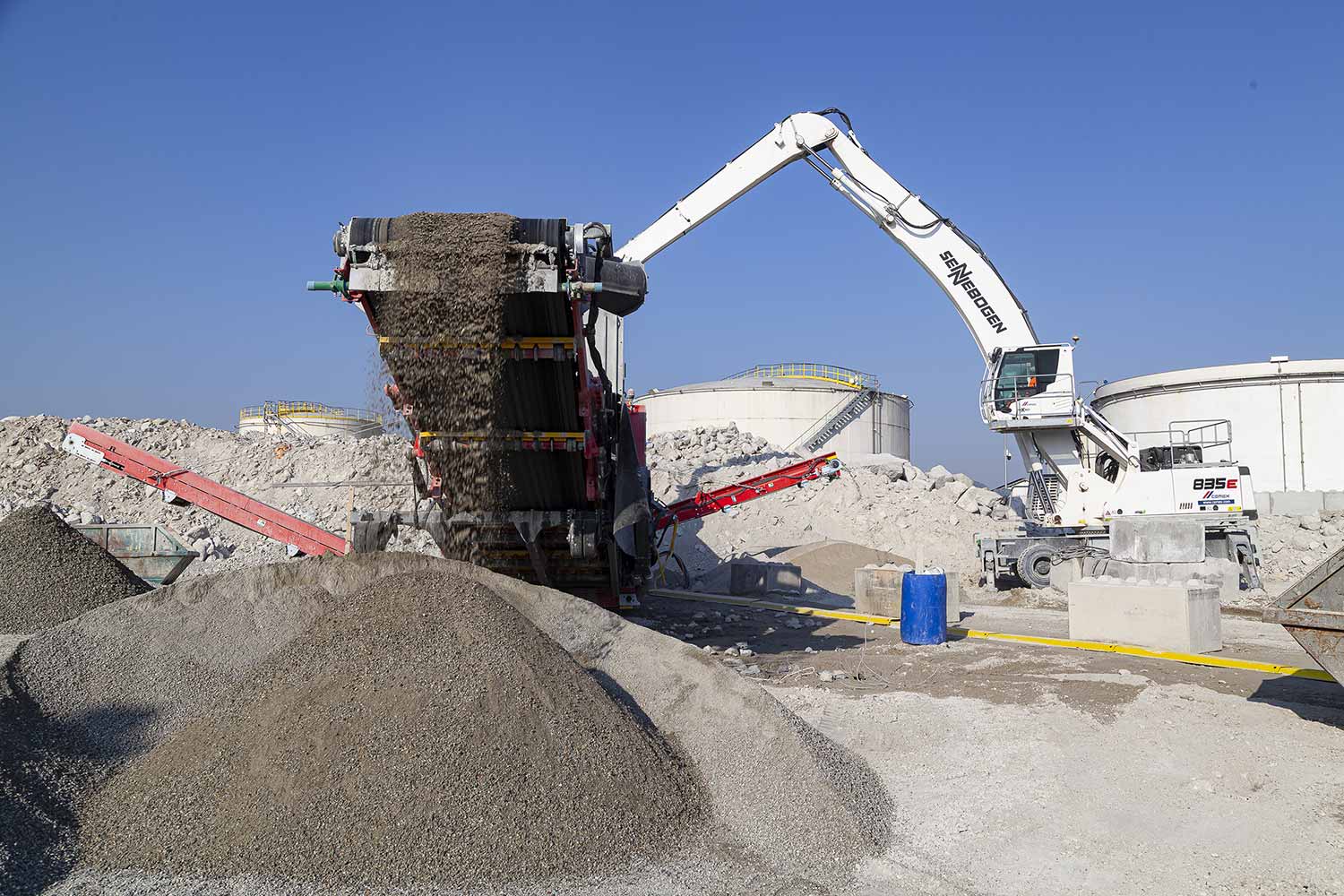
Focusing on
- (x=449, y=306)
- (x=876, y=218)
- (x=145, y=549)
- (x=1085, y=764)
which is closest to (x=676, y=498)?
(x=876, y=218)

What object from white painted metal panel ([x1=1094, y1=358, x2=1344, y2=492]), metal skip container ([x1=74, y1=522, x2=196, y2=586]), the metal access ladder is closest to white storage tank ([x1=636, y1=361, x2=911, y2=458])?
the metal access ladder

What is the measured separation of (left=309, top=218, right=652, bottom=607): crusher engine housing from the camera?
6.07 m

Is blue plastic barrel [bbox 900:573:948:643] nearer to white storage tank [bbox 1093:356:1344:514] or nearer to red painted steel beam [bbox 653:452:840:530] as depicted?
red painted steel beam [bbox 653:452:840:530]

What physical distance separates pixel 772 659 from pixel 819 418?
1867 cm

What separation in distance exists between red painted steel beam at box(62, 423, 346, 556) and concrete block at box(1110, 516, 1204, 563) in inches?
407

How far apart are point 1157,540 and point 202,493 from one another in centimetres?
1190

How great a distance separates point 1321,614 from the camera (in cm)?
559

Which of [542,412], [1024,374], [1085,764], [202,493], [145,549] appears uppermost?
[1024,374]

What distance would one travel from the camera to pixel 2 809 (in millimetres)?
3682

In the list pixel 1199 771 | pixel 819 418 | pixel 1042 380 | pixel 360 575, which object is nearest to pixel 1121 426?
pixel 819 418

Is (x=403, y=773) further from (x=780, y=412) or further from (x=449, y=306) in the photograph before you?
(x=780, y=412)

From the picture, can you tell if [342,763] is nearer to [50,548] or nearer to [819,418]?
[50,548]

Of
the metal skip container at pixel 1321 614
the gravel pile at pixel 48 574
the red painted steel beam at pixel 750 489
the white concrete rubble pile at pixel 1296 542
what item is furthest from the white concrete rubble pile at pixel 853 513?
the metal skip container at pixel 1321 614

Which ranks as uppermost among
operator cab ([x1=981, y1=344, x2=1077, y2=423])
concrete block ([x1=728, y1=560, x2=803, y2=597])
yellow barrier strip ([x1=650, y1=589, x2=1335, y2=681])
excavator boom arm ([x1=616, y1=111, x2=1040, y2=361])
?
excavator boom arm ([x1=616, y1=111, x2=1040, y2=361])
